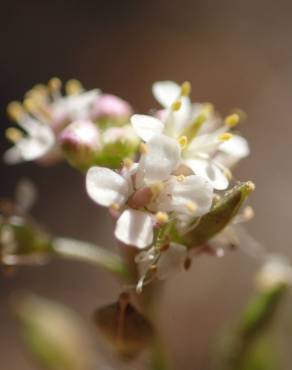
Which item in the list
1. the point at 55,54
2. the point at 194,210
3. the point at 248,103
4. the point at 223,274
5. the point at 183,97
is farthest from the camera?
the point at 55,54

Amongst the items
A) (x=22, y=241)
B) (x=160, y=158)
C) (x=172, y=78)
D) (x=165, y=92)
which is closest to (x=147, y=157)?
(x=160, y=158)

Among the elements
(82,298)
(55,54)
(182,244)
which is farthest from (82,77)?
(182,244)

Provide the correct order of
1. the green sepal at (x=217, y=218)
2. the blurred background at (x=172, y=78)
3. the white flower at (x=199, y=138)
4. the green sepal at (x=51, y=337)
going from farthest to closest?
the blurred background at (x=172, y=78)
the green sepal at (x=51, y=337)
the white flower at (x=199, y=138)
the green sepal at (x=217, y=218)

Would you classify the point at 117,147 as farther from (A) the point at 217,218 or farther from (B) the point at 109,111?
(A) the point at 217,218

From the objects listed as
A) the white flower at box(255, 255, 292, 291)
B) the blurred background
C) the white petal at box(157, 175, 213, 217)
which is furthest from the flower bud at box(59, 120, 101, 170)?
the blurred background

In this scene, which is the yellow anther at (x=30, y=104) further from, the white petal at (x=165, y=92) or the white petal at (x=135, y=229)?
the white petal at (x=135, y=229)

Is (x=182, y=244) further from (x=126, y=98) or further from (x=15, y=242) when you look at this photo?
(x=126, y=98)

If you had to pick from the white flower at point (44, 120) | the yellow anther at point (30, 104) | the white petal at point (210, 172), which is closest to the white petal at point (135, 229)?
the white petal at point (210, 172)

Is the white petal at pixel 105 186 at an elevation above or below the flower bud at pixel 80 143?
below
